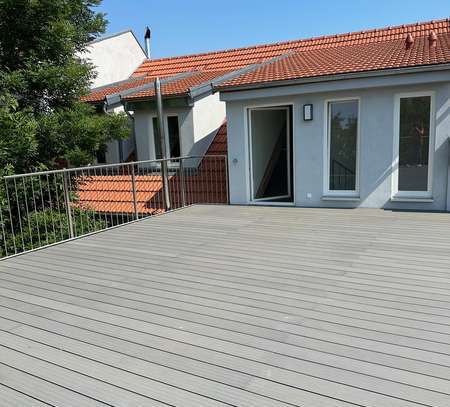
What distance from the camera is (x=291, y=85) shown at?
7031mm

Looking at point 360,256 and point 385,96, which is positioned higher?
point 385,96

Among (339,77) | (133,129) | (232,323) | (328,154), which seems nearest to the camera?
(232,323)

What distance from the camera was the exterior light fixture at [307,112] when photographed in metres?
7.09

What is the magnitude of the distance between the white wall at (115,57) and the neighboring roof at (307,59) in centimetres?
74

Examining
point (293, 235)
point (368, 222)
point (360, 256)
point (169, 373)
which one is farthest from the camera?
point (368, 222)

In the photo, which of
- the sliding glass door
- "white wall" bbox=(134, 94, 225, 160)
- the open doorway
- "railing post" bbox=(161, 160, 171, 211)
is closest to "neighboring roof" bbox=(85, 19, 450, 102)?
"white wall" bbox=(134, 94, 225, 160)

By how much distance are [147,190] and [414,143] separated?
18.8ft

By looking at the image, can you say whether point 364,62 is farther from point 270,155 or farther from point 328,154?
point 270,155

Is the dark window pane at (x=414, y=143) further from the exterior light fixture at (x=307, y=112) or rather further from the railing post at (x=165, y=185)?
the railing post at (x=165, y=185)

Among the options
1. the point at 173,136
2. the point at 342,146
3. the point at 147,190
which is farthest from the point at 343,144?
the point at 173,136

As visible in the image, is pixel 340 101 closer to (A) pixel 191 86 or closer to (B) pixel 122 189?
(A) pixel 191 86

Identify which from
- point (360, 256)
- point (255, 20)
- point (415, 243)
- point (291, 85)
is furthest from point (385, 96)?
point (255, 20)

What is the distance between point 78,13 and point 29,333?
8172 millimetres

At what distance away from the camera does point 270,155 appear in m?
9.16
